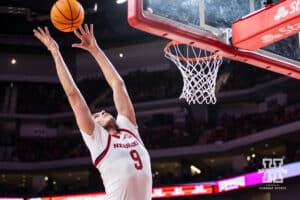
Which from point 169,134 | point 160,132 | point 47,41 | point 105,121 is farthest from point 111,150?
point 160,132

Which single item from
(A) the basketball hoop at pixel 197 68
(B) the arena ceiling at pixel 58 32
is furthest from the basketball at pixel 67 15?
(B) the arena ceiling at pixel 58 32

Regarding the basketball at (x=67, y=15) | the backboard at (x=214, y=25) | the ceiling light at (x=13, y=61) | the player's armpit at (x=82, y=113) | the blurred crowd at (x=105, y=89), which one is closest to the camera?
the player's armpit at (x=82, y=113)

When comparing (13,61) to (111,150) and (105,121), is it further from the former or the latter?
(111,150)

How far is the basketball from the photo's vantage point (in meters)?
4.22

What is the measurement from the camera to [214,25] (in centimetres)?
520

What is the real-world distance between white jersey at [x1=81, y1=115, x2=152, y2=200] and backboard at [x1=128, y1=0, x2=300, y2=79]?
1470mm

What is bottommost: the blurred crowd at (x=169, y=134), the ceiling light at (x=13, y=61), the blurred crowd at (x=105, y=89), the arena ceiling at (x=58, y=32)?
the blurred crowd at (x=169, y=134)

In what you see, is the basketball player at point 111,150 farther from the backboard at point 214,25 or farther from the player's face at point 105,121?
the backboard at point 214,25

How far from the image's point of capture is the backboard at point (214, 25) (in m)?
4.59

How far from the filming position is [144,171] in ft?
10.7

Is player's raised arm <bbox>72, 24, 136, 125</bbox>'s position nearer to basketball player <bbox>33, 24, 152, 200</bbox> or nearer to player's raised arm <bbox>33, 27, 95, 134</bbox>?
basketball player <bbox>33, 24, 152, 200</bbox>

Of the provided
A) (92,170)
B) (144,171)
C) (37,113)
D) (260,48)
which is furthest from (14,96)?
(144,171)

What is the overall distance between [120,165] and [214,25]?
2451 mm

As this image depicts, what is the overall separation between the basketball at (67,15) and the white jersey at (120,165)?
1313 millimetres
